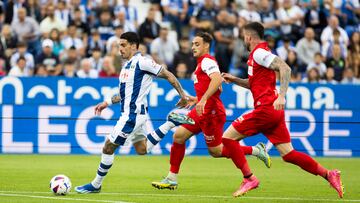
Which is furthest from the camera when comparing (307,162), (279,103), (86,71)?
(86,71)

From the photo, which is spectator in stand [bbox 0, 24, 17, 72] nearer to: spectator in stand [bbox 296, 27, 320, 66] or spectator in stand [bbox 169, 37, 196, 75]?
spectator in stand [bbox 169, 37, 196, 75]

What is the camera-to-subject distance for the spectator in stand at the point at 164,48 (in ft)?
80.0

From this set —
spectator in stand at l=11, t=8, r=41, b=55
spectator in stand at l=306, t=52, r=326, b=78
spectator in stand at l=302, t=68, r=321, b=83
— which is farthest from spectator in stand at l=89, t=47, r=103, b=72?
spectator in stand at l=306, t=52, r=326, b=78

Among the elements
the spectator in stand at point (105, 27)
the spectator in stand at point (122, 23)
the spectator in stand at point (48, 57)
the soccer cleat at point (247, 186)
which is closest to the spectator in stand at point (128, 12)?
the spectator in stand at point (122, 23)

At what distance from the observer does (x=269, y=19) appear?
26391mm

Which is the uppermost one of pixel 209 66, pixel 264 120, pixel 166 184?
pixel 209 66

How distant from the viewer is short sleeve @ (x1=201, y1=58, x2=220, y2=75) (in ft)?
44.4

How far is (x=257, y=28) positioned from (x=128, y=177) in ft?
14.0

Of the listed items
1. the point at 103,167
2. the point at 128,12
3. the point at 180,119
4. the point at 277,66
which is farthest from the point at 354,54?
the point at 103,167

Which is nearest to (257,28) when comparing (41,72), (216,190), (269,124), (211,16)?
(269,124)

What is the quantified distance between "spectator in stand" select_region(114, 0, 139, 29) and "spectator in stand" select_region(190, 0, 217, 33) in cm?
158

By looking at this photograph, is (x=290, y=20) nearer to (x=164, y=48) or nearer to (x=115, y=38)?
(x=164, y=48)

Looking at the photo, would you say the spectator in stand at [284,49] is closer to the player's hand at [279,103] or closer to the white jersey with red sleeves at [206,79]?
the white jersey with red sleeves at [206,79]

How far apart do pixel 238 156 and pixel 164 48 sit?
11893 millimetres
